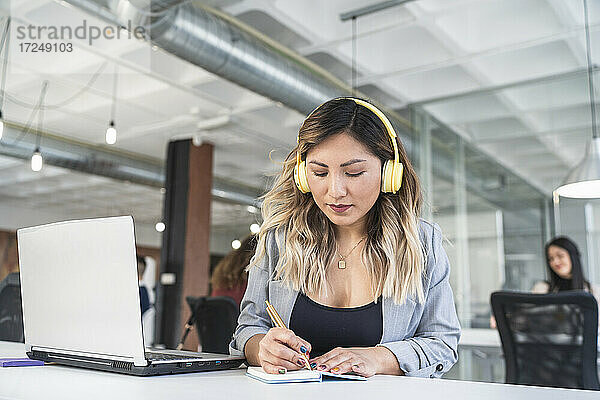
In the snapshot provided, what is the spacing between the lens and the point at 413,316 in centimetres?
134

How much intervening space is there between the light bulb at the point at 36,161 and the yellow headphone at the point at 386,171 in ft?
15.4

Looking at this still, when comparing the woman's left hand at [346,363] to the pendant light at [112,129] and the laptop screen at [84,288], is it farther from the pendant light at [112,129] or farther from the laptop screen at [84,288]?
the pendant light at [112,129]

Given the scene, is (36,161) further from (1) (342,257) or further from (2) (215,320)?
(1) (342,257)

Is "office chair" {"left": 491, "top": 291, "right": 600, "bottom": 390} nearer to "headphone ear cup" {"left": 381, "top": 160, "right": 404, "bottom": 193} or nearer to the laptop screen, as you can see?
"headphone ear cup" {"left": 381, "top": 160, "right": 404, "bottom": 193}

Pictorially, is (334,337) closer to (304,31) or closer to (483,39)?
(304,31)

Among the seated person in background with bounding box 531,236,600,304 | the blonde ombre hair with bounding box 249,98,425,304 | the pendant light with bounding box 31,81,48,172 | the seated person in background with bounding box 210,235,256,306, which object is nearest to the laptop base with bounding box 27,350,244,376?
the blonde ombre hair with bounding box 249,98,425,304

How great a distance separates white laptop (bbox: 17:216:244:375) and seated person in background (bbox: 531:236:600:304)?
3.40 meters

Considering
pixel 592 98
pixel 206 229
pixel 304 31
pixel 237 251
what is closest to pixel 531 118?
pixel 592 98

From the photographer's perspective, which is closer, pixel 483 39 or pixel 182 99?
pixel 483 39

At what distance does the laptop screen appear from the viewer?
993 mm

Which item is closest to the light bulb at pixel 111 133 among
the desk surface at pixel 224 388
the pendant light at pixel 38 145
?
the pendant light at pixel 38 145

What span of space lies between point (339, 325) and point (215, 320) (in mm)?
2303

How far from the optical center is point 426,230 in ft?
4.66

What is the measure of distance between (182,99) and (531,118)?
3089mm
